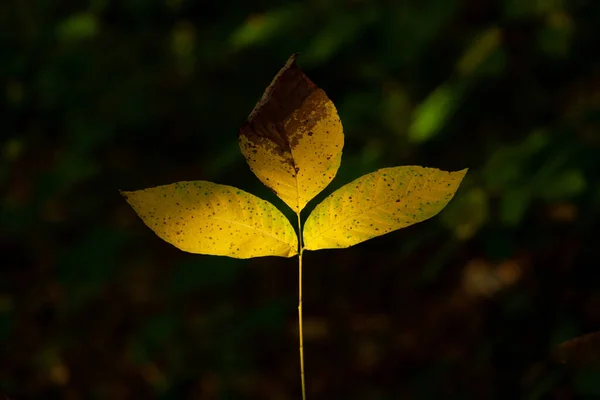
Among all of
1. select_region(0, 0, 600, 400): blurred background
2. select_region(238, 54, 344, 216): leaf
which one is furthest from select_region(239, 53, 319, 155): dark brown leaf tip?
select_region(0, 0, 600, 400): blurred background

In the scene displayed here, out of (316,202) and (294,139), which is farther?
(316,202)

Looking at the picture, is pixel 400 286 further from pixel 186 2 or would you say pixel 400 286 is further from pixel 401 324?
pixel 186 2

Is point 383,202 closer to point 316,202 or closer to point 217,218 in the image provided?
point 217,218

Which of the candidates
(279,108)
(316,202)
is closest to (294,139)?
(279,108)

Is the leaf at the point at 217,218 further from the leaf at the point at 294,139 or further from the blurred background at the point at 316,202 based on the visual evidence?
the blurred background at the point at 316,202

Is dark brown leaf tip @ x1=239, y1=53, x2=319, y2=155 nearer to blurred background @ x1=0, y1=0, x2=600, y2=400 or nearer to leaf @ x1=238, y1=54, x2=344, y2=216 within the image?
leaf @ x1=238, y1=54, x2=344, y2=216

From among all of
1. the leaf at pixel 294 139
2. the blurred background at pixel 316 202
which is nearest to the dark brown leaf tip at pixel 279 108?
the leaf at pixel 294 139
